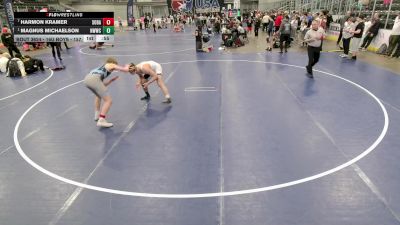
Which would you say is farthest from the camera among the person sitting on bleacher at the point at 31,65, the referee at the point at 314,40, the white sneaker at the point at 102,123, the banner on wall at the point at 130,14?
the banner on wall at the point at 130,14

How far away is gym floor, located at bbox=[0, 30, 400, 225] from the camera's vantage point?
14.2 feet

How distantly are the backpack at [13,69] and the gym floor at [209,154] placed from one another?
81.8 inches

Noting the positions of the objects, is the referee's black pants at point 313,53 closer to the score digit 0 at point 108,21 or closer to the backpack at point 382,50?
the backpack at point 382,50

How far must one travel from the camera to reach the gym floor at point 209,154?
433 cm

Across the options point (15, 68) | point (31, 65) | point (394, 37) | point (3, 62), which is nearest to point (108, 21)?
point (31, 65)

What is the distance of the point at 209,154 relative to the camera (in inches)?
231

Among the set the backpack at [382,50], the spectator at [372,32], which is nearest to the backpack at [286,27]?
the spectator at [372,32]

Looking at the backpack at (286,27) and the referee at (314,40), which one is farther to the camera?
the backpack at (286,27)

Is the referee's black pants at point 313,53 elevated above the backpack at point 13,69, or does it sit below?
above

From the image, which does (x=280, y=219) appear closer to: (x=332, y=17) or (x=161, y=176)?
(x=161, y=176)

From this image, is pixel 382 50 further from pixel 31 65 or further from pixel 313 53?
pixel 31 65

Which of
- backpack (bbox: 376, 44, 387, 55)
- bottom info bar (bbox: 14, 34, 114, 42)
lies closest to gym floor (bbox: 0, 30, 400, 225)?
bottom info bar (bbox: 14, 34, 114, 42)
